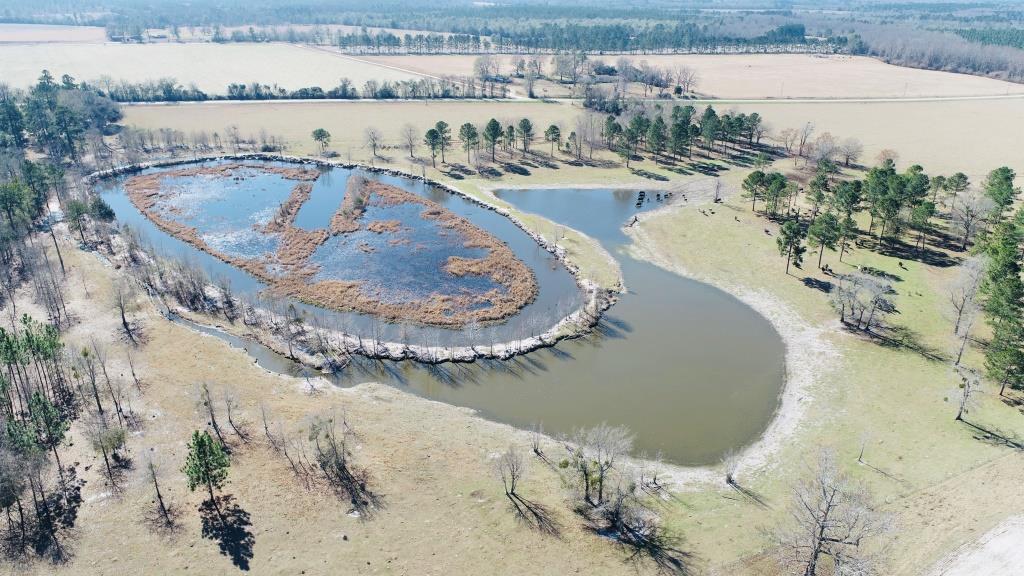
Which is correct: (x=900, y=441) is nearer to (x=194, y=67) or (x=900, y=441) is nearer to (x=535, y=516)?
(x=535, y=516)

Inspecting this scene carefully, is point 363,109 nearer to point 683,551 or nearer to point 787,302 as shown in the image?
point 787,302

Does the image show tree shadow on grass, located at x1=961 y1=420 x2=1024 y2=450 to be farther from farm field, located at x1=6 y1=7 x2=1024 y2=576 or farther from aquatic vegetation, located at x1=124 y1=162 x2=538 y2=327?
aquatic vegetation, located at x1=124 y1=162 x2=538 y2=327

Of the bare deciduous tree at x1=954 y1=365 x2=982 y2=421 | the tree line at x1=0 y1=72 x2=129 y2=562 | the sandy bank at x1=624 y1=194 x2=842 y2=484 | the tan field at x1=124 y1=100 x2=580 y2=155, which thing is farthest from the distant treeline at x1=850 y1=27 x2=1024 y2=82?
the tree line at x1=0 y1=72 x2=129 y2=562

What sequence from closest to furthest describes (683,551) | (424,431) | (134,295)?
(683,551) < (424,431) < (134,295)

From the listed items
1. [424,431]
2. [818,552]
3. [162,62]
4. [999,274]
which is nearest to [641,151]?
[999,274]

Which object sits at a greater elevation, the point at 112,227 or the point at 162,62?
the point at 162,62

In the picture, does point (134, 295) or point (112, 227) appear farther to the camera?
point (112, 227)

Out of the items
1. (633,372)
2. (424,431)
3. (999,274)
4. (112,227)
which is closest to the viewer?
(424,431)
